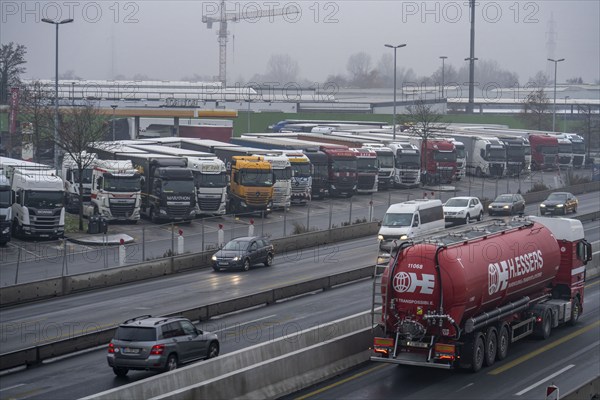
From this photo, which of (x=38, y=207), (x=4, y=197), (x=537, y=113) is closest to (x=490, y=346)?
(x=4, y=197)

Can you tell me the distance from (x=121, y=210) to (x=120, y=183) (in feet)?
4.38

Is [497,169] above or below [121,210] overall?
above

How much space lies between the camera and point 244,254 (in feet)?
117

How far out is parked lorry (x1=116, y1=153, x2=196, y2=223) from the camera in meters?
45.7

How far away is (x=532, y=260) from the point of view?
23.8m

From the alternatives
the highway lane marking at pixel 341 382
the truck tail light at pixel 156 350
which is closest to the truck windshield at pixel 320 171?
the highway lane marking at pixel 341 382

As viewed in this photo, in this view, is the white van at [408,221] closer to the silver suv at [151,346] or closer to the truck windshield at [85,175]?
the truck windshield at [85,175]

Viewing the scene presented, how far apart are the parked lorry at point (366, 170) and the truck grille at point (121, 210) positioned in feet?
59.3

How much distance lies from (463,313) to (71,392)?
846 centimetres

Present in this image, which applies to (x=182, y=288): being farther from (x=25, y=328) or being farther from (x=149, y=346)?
(x=149, y=346)

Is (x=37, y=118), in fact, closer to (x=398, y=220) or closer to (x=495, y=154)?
(x=398, y=220)

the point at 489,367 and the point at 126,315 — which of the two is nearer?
the point at 489,367

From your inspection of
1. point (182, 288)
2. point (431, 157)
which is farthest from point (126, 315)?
point (431, 157)

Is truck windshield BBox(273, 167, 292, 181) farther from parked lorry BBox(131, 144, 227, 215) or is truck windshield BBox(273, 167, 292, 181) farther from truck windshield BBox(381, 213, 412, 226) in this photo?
truck windshield BBox(381, 213, 412, 226)
